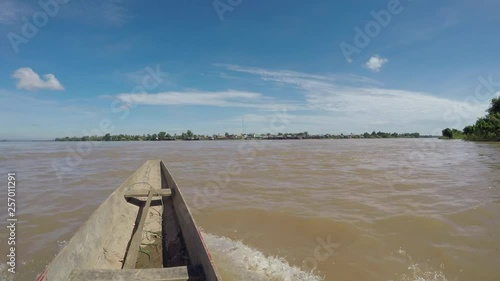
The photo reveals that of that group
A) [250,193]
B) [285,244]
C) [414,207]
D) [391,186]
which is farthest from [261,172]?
[285,244]

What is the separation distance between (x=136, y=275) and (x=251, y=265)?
1.81m

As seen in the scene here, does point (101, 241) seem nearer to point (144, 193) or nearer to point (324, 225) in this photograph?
point (144, 193)

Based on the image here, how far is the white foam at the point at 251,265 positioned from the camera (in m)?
4.00

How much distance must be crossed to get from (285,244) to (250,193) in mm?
3779

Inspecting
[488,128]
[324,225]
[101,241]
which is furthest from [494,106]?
[101,241]

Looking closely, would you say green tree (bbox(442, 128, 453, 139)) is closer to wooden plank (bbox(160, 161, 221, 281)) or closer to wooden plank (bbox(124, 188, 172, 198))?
wooden plank (bbox(124, 188, 172, 198))

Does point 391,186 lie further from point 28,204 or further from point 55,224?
point 28,204

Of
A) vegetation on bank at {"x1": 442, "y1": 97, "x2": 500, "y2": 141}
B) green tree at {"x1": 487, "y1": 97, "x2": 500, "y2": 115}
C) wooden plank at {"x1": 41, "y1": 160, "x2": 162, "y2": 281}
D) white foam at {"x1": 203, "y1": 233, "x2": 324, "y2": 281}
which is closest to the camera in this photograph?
wooden plank at {"x1": 41, "y1": 160, "x2": 162, "y2": 281}

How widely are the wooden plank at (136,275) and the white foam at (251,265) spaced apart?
38.3 inches

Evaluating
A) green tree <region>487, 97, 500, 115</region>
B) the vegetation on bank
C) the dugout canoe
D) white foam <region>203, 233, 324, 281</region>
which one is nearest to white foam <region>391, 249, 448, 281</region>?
white foam <region>203, 233, 324, 281</region>

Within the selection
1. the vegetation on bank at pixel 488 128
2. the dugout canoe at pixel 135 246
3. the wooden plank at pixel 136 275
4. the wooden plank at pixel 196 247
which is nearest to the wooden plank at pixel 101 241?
the dugout canoe at pixel 135 246

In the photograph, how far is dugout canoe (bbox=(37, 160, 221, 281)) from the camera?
123 inches

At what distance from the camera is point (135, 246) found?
389cm

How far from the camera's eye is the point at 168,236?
16.2 ft
